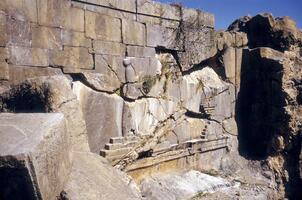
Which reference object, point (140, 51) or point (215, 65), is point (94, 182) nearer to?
point (140, 51)

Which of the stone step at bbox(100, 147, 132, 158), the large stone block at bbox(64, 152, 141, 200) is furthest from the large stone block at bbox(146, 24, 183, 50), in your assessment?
the large stone block at bbox(64, 152, 141, 200)

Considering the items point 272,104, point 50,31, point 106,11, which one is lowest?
point 272,104

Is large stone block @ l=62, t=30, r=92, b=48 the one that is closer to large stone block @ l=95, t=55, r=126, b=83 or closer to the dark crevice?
large stone block @ l=95, t=55, r=126, b=83

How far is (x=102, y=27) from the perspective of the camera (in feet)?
16.9

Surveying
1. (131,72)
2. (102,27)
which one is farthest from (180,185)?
(102,27)

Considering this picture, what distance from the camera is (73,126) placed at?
3.84m

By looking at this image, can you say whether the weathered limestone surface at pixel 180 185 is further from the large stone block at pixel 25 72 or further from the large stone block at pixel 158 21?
the large stone block at pixel 158 21

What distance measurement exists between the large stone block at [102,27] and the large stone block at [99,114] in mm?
794

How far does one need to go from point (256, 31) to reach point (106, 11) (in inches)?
172

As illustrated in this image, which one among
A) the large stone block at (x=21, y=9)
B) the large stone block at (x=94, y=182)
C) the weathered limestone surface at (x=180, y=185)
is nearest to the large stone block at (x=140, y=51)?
the large stone block at (x=21, y=9)

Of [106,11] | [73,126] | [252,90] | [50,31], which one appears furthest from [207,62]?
[73,126]

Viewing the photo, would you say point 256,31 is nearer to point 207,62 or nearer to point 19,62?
point 207,62

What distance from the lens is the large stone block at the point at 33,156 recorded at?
2.44 m

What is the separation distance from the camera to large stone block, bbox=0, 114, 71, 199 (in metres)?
2.44
